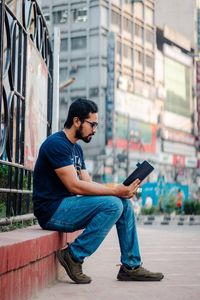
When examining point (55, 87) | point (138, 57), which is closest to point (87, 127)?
point (55, 87)

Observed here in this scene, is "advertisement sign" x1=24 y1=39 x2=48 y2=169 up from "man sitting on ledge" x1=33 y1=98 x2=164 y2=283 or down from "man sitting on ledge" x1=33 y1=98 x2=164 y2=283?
up

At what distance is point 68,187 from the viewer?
4473 mm

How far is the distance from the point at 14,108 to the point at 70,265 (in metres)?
2.08

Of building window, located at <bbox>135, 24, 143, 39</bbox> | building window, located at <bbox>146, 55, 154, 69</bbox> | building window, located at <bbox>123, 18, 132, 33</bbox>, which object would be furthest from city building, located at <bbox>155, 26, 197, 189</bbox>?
building window, located at <bbox>123, 18, 132, 33</bbox>

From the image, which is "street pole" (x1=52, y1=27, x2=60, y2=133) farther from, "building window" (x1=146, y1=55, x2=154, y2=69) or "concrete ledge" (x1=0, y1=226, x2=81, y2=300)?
"building window" (x1=146, y1=55, x2=154, y2=69)

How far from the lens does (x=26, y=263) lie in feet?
11.6

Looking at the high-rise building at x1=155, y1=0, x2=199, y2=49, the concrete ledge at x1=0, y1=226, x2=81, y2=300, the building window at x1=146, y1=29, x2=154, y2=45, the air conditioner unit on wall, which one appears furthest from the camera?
the high-rise building at x1=155, y1=0, x2=199, y2=49

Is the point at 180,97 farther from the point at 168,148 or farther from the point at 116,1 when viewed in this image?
the point at 116,1

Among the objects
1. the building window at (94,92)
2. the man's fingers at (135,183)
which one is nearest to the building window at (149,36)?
the building window at (94,92)

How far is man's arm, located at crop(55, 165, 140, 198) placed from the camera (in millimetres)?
4445

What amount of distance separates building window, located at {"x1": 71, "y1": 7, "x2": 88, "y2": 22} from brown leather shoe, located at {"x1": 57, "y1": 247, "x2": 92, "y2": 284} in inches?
2372

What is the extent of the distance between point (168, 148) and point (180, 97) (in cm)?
777

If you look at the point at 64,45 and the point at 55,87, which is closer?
the point at 55,87

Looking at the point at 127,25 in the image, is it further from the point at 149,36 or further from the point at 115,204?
the point at 115,204
